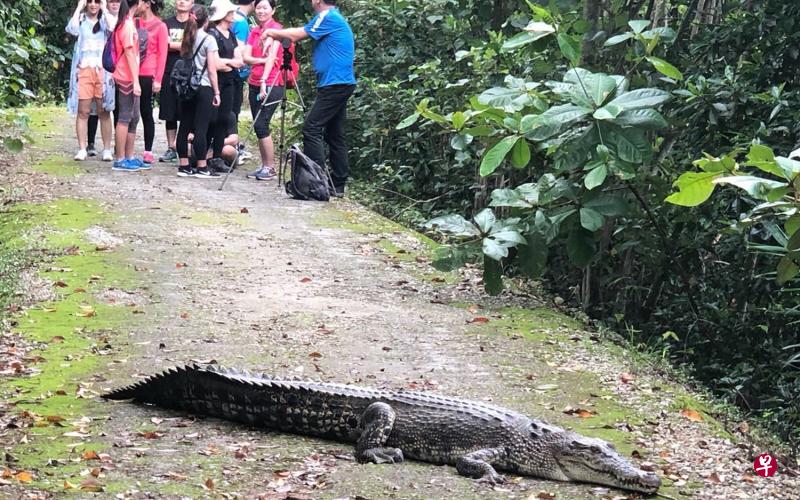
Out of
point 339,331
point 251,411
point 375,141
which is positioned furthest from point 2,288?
point 375,141

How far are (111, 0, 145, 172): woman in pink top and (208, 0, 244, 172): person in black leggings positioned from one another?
0.90 meters

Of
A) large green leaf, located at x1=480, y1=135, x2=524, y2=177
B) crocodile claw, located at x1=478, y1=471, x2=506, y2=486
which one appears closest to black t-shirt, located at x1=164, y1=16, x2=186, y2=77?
large green leaf, located at x1=480, y1=135, x2=524, y2=177

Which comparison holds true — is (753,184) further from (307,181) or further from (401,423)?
(307,181)

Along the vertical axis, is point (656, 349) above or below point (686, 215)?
below

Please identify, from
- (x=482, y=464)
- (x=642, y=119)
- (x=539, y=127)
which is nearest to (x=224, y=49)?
(x=539, y=127)

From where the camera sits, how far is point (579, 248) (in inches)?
276

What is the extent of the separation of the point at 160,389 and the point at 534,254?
2.82 metres

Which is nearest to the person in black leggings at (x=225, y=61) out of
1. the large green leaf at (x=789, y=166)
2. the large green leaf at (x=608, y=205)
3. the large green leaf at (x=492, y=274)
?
the large green leaf at (x=492, y=274)

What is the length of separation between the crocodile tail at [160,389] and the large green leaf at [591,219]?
9.10ft

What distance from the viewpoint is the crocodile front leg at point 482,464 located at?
4.60 m

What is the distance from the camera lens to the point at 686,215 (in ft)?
25.1

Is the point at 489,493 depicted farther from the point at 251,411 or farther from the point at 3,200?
the point at 3,200

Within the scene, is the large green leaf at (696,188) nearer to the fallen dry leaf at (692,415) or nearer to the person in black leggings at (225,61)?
the fallen dry leaf at (692,415)

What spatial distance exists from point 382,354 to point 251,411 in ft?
4.72
